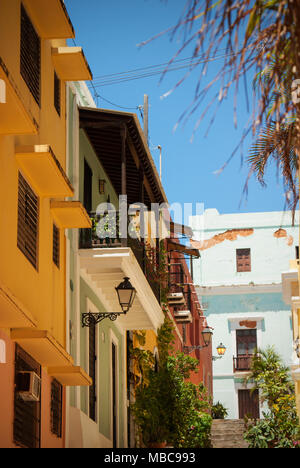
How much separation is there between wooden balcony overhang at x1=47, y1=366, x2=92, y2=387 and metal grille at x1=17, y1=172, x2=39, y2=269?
1.65 m

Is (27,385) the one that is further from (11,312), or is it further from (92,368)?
(92,368)

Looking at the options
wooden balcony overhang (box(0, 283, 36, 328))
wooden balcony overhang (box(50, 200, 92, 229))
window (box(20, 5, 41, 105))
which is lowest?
wooden balcony overhang (box(0, 283, 36, 328))

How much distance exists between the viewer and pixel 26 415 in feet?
36.7

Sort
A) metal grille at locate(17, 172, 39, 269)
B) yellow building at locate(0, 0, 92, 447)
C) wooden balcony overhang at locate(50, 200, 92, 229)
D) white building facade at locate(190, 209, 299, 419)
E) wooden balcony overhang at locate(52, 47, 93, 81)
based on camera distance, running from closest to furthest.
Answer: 1. yellow building at locate(0, 0, 92, 447)
2. metal grille at locate(17, 172, 39, 269)
3. wooden balcony overhang at locate(50, 200, 92, 229)
4. wooden balcony overhang at locate(52, 47, 93, 81)
5. white building facade at locate(190, 209, 299, 419)

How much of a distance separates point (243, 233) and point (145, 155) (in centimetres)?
2669

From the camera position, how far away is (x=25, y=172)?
37.7ft

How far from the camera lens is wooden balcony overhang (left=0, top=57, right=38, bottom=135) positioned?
361 inches

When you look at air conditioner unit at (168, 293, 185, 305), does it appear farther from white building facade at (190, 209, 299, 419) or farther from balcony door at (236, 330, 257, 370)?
balcony door at (236, 330, 257, 370)

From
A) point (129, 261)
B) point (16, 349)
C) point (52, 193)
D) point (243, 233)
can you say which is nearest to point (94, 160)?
point (129, 261)

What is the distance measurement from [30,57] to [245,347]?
1246 inches

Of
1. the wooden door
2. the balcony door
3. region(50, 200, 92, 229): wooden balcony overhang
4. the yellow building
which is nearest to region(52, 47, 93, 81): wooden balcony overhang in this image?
the yellow building

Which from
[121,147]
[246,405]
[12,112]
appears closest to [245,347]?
[246,405]
